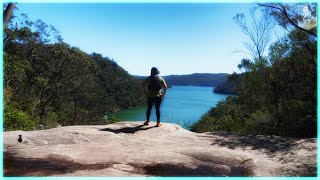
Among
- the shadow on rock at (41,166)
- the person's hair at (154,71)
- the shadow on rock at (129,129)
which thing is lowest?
the shadow on rock at (41,166)

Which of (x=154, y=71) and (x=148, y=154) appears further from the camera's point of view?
(x=154, y=71)

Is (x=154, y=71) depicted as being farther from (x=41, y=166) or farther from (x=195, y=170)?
(x=41, y=166)

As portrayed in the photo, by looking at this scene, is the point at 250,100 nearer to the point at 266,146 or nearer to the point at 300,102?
the point at 300,102

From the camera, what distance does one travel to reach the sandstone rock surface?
603cm

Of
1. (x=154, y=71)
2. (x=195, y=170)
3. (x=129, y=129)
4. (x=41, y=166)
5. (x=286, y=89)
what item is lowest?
(x=195, y=170)

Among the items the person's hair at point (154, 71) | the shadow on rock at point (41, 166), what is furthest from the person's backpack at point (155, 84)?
the shadow on rock at point (41, 166)

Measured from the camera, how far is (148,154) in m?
6.83

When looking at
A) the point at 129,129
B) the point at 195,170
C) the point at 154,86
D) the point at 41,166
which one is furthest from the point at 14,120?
the point at 195,170

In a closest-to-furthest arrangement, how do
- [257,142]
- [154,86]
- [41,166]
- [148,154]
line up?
[41,166] → [148,154] → [257,142] → [154,86]

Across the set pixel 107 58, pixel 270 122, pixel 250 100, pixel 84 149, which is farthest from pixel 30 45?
pixel 107 58

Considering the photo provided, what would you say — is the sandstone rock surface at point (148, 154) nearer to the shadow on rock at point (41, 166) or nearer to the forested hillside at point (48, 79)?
the shadow on rock at point (41, 166)

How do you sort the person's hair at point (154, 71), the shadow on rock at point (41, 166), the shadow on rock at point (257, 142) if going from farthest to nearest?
the person's hair at point (154, 71), the shadow on rock at point (257, 142), the shadow on rock at point (41, 166)

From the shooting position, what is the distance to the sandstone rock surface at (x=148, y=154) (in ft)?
19.8

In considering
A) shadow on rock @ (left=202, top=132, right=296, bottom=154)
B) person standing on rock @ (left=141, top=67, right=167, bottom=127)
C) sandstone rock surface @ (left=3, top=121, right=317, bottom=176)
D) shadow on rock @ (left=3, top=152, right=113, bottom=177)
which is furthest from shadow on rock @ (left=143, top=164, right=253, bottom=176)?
person standing on rock @ (left=141, top=67, right=167, bottom=127)
